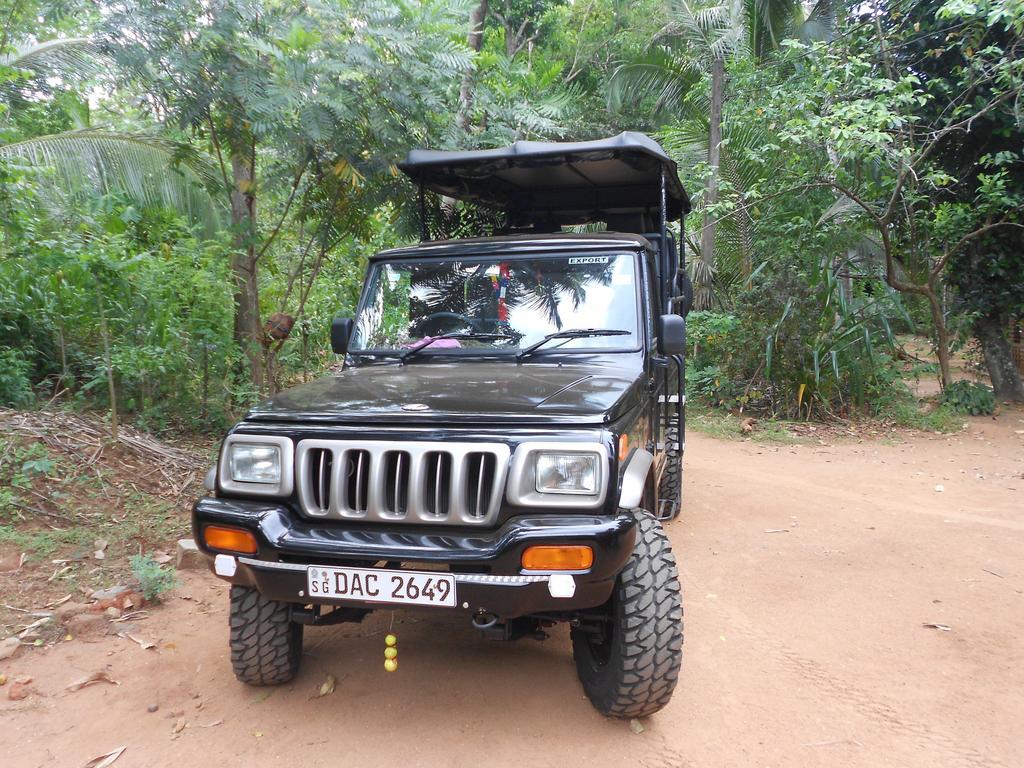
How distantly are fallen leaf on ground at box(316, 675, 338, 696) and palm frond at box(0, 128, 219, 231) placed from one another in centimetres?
498

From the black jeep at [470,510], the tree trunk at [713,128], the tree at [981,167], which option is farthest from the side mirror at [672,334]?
the tree trunk at [713,128]

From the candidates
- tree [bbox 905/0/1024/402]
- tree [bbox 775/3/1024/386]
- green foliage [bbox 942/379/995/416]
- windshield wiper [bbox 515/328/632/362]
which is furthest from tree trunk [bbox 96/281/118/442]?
A: green foliage [bbox 942/379/995/416]

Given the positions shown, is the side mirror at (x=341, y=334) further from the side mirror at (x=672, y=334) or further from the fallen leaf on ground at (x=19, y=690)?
the fallen leaf on ground at (x=19, y=690)

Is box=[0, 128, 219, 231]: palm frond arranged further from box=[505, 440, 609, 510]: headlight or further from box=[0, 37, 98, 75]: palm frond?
box=[505, 440, 609, 510]: headlight

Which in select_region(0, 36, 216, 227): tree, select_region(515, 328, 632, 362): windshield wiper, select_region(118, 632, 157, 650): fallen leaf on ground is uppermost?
select_region(0, 36, 216, 227): tree

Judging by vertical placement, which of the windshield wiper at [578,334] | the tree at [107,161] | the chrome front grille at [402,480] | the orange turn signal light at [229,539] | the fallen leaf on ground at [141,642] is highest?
the tree at [107,161]

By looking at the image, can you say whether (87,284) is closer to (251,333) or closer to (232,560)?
(251,333)

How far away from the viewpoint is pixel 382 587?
2.54 metres

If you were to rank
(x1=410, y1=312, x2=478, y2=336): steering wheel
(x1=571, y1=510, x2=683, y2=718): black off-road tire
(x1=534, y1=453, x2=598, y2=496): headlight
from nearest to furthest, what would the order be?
1. (x1=534, y1=453, x2=598, y2=496): headlight
2. (x1=571, y1=510, x2=683, y2=718): black off-road tire
3. (x1=410, y1=312, x2=478, y2=336): steering wheel

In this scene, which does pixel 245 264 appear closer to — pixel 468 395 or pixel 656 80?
pixel 468 395

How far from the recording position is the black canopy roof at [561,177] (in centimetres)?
491

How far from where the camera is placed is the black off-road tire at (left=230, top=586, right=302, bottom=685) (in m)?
3.03

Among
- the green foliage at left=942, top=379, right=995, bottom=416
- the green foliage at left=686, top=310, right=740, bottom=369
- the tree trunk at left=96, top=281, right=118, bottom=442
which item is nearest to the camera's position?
the tree trunk at left=96, top=281, right=118, bottom=442

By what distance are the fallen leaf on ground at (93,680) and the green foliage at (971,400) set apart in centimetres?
1007
